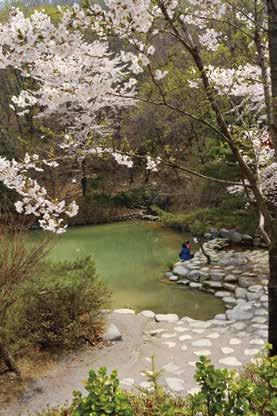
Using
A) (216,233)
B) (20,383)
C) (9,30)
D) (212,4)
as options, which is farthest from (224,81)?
(216,233)

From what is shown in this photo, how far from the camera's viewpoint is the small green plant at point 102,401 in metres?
2.14

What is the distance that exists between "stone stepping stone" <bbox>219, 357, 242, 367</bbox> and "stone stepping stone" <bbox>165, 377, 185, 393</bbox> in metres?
0.67

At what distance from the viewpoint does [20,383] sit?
4137 mm

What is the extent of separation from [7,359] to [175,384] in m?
1.69

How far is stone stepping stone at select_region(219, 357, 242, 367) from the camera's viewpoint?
4461 mm

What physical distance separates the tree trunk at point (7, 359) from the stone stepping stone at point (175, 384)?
1.54 meters

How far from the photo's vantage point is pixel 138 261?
10.5 m

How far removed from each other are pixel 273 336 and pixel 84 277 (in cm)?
283

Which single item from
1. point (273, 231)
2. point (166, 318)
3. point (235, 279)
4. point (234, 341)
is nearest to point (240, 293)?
point (235, 279)

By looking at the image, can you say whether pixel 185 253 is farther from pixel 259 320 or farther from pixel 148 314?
pixel 259 320

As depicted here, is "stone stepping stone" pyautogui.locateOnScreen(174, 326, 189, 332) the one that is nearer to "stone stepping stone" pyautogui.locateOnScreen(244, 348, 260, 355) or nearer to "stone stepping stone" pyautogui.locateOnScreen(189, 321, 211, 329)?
"stone stepping stone" pyautogui.locateOnScreen(189, 321, 211, 329)

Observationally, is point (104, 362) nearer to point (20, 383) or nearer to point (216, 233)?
point (20, 383)

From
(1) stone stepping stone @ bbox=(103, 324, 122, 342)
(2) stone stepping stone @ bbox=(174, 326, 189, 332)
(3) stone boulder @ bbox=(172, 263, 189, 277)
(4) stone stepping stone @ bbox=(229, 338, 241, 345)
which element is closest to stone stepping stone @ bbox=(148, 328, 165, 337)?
(2) stone stepping stone @ bbox=(174, 326, 189, 332)

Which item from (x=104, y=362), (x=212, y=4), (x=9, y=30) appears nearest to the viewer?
Result: (x=9, y=30)
